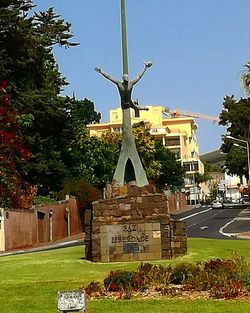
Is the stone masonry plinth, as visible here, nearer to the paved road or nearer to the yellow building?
the paved road

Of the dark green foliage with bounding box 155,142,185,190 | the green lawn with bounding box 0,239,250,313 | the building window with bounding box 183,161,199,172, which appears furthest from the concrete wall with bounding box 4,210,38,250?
the building window with bounding box 183,161,199,172

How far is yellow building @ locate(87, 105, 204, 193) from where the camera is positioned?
443 ft

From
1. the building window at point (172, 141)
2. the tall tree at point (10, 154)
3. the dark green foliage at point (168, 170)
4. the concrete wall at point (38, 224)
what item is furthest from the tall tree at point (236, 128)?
the building window at point (172, 141)

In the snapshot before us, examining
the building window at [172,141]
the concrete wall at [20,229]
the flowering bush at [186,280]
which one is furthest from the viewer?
the building window at [172,141]

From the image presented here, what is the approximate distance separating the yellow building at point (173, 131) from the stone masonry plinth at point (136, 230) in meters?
108

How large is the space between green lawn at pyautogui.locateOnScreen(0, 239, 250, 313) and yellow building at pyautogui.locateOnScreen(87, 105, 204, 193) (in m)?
Answer: 107

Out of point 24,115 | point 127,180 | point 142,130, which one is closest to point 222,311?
point 127,180

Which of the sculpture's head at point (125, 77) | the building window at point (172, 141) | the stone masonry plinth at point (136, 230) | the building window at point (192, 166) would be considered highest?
the building window at point (172, 141)

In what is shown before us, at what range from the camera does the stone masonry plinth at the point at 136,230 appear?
75.4ft

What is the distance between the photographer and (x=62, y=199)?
56.0 meters

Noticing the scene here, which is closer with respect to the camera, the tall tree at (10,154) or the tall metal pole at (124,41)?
the tall metal pole at (124,41)

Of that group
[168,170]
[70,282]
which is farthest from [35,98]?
[168,170]

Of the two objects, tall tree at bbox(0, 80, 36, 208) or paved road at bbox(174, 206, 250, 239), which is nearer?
paved road at bbox(174, 206, 250, 239)

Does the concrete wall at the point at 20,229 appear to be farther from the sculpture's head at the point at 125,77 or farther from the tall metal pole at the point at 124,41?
the sculpture's head at the point at 125,77
